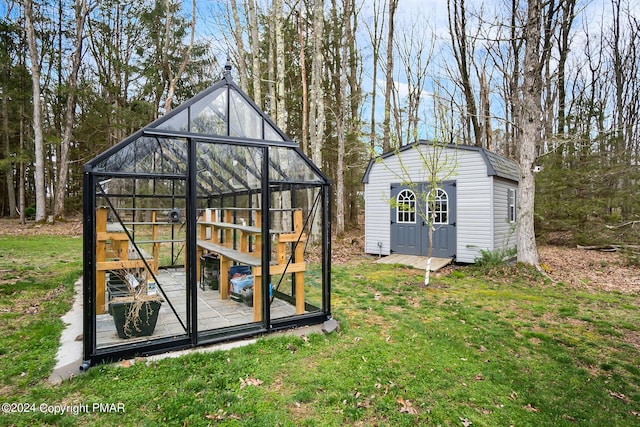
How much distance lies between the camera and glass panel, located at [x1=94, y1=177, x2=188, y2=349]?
12.0ft

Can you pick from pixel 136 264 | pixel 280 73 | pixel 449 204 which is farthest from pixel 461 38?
pixel 136 264

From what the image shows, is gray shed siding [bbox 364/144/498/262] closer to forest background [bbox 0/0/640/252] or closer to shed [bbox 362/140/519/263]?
shed [bbox 362/140/519/263]

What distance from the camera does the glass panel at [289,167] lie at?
14.4 feet

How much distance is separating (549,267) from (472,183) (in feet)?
9.30

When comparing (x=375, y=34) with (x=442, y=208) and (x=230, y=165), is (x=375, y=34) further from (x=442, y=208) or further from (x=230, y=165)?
(x=230, y=165)

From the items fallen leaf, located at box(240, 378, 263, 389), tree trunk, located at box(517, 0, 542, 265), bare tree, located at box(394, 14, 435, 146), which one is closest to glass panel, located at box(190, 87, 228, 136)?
fallen leaf, located at box(240, 378, 263, 389)

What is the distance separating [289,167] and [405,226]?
20.6 feet

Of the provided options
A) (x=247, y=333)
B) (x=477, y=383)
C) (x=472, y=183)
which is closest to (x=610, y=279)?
(x=472, y=183)

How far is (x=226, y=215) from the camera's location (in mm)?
6184

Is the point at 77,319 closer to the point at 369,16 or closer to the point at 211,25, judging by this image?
the point at 211,25

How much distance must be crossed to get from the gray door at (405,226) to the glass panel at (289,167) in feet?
18.7

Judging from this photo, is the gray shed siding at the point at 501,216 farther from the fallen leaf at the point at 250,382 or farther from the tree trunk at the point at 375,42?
the tree trunk at the point at 375,42

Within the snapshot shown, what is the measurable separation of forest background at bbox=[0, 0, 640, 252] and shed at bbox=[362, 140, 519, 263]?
8.30ft

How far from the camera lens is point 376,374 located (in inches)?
132
